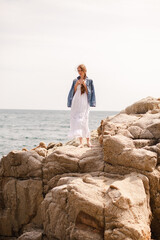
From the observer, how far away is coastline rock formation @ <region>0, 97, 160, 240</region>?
5.28 m

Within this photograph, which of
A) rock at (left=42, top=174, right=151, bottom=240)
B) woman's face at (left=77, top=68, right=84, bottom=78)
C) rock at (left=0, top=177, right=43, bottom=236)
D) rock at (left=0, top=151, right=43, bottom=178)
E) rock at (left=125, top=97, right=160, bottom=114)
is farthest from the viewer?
rock at (left=125, top=97, right=160, bottom=114)

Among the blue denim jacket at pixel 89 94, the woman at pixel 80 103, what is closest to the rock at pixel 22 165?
the woman at pixel 80 103

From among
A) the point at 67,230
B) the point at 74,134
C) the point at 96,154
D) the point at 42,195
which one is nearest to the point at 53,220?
the point at 67,230

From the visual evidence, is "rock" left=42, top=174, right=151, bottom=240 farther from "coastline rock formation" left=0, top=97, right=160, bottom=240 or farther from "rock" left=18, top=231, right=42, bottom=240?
"rock" left=18, top=231, right=42, bottom=240

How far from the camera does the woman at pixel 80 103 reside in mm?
8555

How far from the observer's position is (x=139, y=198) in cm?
549

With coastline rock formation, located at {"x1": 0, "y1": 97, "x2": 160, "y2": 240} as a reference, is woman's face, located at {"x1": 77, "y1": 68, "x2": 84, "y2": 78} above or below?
above

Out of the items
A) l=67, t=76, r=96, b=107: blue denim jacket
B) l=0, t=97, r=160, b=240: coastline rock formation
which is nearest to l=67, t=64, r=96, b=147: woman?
l=67, t=76, r=96, b=107: blue denim jacket

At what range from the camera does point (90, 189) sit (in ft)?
18.6

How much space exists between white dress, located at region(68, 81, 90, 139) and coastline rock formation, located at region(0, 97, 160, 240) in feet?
3.05

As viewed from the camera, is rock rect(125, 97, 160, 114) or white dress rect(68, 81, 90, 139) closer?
white dress rect(68, 81, 90, 139)

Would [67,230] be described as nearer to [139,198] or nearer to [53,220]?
[53,220]

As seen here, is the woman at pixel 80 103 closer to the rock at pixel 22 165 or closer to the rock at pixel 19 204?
the rock at pixel 22 165

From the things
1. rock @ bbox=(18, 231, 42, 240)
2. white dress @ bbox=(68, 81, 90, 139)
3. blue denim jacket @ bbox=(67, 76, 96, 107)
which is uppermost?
blue denim jacket @ bbox=(67, 76, 96, 107)
